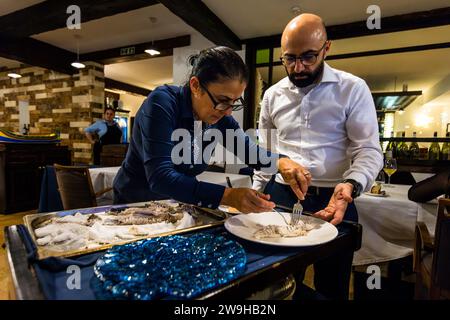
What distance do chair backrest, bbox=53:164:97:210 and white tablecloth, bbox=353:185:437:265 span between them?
221 centimetres

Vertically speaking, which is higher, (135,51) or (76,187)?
(135,51)

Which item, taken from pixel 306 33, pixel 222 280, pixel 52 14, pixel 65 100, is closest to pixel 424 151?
pixel 306 33

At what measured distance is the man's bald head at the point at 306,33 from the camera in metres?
1.22

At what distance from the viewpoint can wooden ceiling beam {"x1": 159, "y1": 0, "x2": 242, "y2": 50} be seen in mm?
2893

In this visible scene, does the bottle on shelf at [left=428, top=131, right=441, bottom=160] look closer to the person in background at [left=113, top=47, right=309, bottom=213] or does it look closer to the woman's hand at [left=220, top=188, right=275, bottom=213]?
the person in background at [left=113, top=47, right=309, bottom=213]

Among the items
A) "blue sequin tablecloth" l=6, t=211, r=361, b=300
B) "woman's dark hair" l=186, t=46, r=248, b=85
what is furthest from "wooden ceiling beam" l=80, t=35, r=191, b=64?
"blue sequin tablecloth" l=6, t=211, r=361, b=300

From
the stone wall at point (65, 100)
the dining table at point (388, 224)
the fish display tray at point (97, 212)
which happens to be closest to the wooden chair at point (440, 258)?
the dining table at point (388, 224)

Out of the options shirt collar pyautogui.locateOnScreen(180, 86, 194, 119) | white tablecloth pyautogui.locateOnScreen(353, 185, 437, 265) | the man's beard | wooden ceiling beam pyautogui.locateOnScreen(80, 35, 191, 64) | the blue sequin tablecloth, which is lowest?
white tablecloth pyautogui.locateOnScreen(353, 185, 437, 265)

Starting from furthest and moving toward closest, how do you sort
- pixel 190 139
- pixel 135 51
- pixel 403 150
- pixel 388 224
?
pixel 135 51 < pixel 403 150 < pixel 388 224 < pixel 190 139

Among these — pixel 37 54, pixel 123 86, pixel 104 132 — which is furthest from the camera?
pixel 123 86

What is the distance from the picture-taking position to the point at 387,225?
6.77 feet

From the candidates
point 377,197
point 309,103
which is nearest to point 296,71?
point 309,103

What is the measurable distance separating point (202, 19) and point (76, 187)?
92.1 inches

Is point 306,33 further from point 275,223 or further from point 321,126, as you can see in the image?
point 275,223
